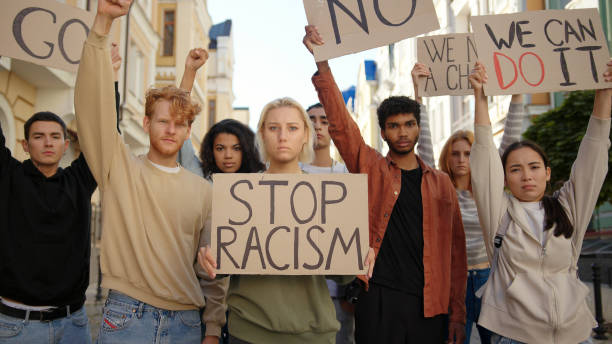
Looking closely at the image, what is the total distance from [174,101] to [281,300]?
1076mm

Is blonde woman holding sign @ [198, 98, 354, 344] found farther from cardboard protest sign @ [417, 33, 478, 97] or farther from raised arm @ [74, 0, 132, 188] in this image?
cardboard protest sign @ [417, 33, 478, 97]

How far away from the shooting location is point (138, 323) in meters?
2.24

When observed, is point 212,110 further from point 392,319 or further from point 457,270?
point 392,319

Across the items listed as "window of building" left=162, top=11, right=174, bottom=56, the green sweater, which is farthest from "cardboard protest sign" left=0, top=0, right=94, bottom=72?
"window of building" left=162, top=11, right=174, bottom=56

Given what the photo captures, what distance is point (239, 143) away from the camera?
375cm

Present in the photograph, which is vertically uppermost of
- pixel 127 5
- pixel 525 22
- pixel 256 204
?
pixel 525 22

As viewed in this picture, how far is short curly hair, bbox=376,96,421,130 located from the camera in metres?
3.16

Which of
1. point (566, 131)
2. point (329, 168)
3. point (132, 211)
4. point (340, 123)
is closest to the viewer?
point (132, 211)

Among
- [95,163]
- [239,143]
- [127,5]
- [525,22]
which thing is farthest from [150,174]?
Result: [525,22]

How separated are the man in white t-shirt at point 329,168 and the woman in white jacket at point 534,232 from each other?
1046mm

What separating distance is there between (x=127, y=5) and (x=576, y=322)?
8.52 ft

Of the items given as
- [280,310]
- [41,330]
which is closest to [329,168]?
[280,310]

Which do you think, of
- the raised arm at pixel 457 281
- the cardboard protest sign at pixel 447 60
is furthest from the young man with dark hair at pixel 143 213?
the cardboard protest sign at pixel 447 60

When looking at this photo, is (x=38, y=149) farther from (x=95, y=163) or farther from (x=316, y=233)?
(x=316, y=233)
